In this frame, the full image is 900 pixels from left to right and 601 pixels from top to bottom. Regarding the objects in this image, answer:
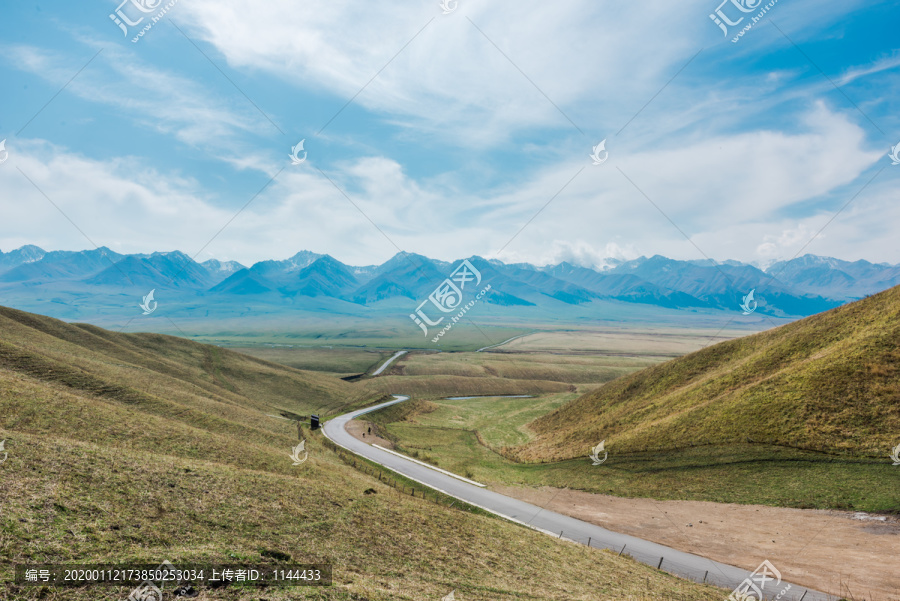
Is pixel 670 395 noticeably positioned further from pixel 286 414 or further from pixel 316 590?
pixel 286 414

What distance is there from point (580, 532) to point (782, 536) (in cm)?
1251

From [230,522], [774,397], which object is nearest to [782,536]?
[774,397]

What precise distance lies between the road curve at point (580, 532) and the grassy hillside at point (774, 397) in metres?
16.6

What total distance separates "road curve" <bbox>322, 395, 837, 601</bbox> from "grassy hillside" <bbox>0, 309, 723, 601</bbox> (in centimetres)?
317

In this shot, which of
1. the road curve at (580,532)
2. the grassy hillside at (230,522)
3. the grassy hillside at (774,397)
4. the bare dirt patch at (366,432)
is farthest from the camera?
the bare dirt patch at (366,432)

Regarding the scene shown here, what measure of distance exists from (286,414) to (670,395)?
63.5m

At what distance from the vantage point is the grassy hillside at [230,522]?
41.8ft

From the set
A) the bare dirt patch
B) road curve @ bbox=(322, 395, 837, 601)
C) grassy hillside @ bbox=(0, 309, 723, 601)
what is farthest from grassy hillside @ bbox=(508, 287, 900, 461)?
grassy hillside @ bbox=(0, 309, 723, 601)

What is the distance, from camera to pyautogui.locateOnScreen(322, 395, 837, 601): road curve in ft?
72.5

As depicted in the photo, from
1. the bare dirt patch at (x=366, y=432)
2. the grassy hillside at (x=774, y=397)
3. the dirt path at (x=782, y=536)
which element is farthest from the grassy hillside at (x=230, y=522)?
the grassy hillside at (x=774, y=397)

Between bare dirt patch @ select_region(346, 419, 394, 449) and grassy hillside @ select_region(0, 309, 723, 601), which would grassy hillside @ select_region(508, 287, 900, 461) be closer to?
bare dirt patch @ select_region(346, 419, 394, 449)

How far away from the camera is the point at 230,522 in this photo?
16.8m

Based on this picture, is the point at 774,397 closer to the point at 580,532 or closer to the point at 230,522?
the point at 580,532

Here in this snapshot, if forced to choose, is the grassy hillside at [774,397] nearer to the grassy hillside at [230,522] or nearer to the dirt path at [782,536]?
the dirt path at [782,536]
